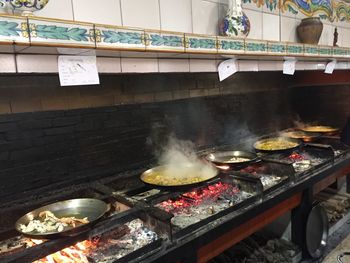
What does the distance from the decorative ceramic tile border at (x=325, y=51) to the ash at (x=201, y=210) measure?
5.78ft

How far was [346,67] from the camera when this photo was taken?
138 inches

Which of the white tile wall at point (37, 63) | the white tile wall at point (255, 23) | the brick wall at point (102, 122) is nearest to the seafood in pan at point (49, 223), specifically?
the brick wall at point (102, 122)

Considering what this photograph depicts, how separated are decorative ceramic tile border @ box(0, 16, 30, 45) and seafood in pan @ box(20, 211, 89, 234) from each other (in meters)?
0.86

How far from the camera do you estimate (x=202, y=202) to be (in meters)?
1.92

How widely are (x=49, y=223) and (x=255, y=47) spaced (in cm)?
183

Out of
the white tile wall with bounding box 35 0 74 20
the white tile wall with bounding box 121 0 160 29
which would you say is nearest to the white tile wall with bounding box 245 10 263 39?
the white tile wall with bounding box 121 0 160 29

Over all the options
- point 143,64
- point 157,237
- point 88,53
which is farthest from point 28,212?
point 143,64

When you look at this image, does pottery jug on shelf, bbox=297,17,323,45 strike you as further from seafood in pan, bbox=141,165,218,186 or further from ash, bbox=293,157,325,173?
seafood in pan, bbox=141,165,218,186

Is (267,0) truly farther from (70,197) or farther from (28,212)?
(28,212)

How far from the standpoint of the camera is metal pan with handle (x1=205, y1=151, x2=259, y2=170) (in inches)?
88.1

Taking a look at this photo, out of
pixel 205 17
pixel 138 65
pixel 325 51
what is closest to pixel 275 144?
pixel 325 51

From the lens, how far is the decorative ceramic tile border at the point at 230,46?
78.4 inches

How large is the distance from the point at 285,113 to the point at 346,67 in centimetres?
87

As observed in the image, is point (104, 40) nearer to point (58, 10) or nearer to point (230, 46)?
point (58, 10)
